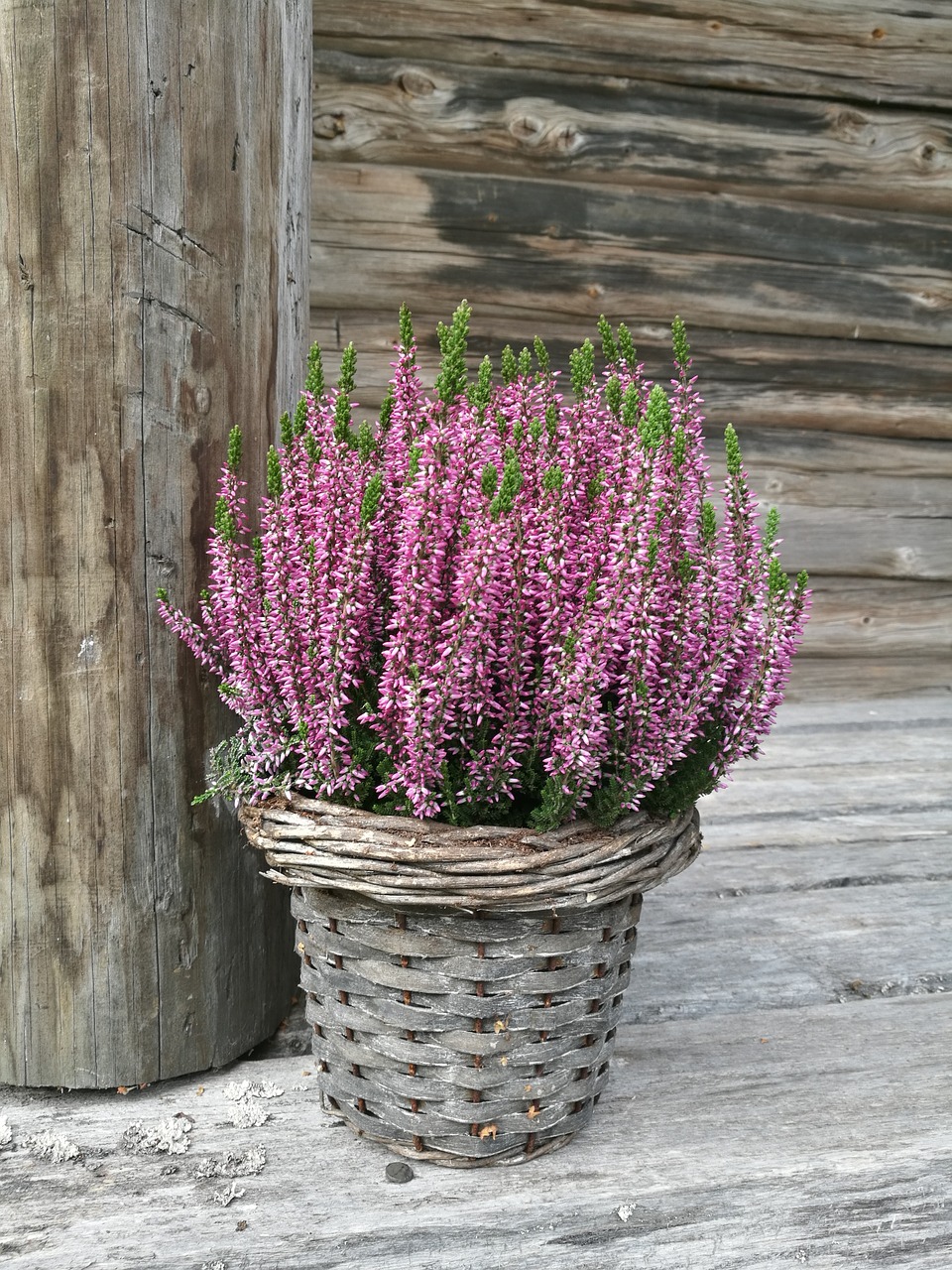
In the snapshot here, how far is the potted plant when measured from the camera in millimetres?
1253

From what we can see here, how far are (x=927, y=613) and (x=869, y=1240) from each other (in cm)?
307

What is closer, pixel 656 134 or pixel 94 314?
pixel 94 314

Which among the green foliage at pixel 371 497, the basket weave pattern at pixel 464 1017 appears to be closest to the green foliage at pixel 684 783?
the basket weave pattern at pixel 464 1017

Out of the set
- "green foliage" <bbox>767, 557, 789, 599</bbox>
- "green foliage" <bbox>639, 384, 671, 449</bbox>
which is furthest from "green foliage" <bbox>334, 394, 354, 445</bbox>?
"green foliage" <bbox>767, 557, 789, 599</bbox>

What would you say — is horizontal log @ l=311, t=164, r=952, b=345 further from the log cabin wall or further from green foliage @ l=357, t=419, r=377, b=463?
green foliage @ l=357, t=419, r=377, b=463

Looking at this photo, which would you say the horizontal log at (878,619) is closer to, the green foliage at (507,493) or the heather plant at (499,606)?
the heather plant at (499,606)

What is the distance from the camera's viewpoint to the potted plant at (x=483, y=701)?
4.11ft

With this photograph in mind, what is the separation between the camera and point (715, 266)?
369 centimetres

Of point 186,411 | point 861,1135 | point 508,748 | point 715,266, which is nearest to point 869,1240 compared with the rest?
point 861,1135

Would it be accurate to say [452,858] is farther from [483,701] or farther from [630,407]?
[630,407]

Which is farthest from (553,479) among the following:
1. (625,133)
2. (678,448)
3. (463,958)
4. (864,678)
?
(864,678)

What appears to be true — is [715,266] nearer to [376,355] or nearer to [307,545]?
[376,355]

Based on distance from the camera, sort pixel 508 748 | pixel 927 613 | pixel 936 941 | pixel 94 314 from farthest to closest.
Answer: pixel 927 613
pixel 936 941
pixel 94 314
pixel 508 748

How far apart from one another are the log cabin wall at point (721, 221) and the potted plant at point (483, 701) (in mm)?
2173
